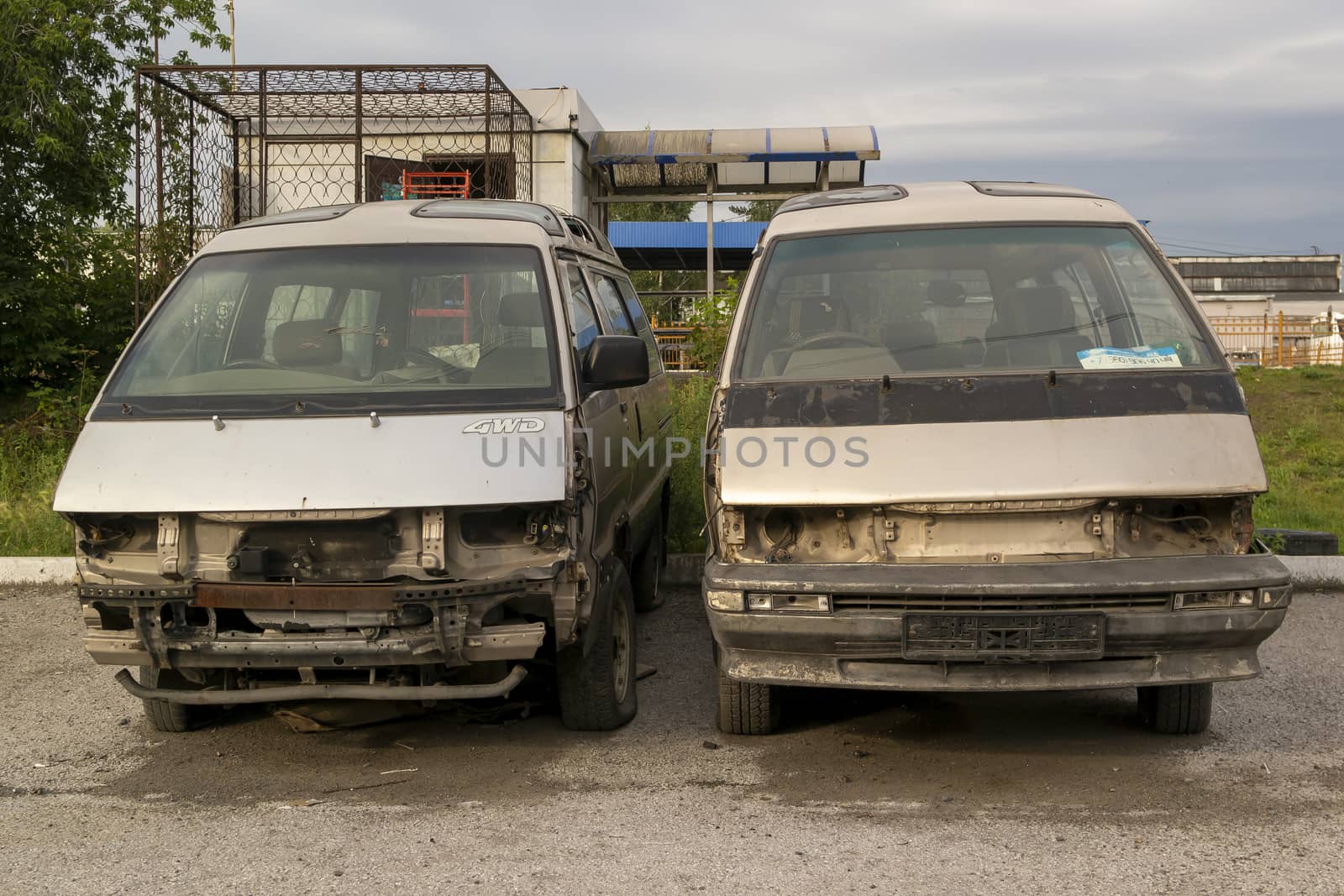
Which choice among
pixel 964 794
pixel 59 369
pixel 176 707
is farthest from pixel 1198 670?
pixel 59 369

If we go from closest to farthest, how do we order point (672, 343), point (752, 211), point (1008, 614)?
point (1008, 614) → point (672, 343) → point (752, 211)

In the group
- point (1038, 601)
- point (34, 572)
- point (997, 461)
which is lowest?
point (34, 572)

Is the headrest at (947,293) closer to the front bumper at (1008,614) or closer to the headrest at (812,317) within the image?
the headrest at (812,317)

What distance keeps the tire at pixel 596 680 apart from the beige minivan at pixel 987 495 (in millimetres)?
466

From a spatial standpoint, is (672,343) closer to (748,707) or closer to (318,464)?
(748,707)

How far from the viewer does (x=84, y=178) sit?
1268 cm

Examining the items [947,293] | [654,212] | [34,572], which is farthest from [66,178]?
[654,212]

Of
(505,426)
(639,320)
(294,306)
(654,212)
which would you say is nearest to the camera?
(505,426)

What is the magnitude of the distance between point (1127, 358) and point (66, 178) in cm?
1186

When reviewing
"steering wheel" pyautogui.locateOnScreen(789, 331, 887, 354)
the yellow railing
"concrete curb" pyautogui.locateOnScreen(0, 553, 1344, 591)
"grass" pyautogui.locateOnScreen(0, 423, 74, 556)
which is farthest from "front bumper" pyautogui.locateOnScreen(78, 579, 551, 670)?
the yellow railing

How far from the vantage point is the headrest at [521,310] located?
4.79 metres

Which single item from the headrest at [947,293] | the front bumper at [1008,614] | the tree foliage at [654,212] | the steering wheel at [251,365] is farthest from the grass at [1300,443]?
the tree foliage at [654,212]

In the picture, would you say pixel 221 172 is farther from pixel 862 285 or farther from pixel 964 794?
pixel 964 794

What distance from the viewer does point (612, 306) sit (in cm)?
636
